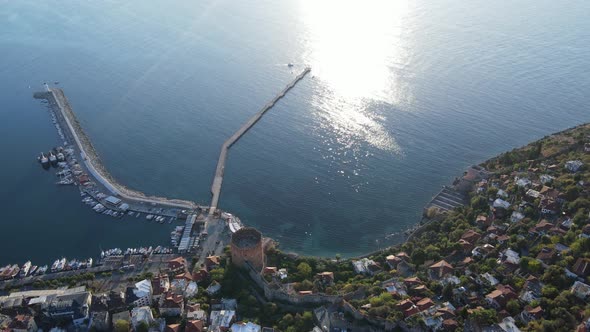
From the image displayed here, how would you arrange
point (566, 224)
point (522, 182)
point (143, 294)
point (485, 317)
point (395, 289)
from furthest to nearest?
point (522, 182), point (566, 224), point (143, 294), point (395, 289), point (485, 317)

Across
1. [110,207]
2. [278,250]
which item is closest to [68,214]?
[110,207]

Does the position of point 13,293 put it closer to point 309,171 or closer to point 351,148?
point 309,171

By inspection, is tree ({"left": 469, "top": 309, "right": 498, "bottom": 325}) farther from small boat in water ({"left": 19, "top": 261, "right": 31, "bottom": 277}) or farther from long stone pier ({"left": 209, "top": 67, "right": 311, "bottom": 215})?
small boat in water ({"left": 19, "top": 261, "right": 31, "bottom": 277})

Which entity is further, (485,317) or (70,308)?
(70,308)

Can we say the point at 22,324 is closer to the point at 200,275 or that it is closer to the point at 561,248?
the point at 200,275

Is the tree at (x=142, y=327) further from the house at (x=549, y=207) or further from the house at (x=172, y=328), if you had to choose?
the house at (x=549, y=207)

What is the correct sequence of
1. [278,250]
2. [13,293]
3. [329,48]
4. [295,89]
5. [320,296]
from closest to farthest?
[320,296]
[13,293]
[278,250]
[295,89]
[329,48]

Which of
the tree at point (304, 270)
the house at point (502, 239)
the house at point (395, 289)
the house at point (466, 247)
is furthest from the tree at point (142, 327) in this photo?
the house at point (502, 239)

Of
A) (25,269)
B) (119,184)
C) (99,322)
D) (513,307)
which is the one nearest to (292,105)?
(119,184)
